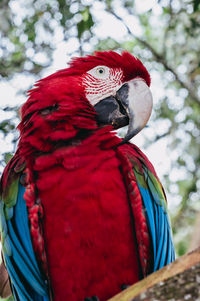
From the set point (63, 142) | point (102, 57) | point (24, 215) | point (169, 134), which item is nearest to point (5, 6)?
point (102, 57)

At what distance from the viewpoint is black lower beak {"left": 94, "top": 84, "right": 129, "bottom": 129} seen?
2.30 meters

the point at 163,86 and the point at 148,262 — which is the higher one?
the point at 163,86

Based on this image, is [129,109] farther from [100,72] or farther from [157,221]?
[157,221]

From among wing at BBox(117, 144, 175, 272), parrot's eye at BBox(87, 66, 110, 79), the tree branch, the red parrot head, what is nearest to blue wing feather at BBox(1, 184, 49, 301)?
the red parrot head

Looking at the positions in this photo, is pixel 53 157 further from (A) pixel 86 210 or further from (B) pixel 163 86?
(B) pixel 163 86

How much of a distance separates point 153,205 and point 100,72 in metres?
0.90

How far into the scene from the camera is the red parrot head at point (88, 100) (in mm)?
2172

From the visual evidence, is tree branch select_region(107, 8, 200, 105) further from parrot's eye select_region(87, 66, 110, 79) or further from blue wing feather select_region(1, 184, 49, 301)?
blue wing feather select_region(1, 184, 49, 301)

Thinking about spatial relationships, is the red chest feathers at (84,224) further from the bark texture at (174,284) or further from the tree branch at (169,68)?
the tree branch at (169,68)

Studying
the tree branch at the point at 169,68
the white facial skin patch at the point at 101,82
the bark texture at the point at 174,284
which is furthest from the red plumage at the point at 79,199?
the tree branch at the point at 169,68

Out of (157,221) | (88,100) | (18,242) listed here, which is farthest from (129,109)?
(18,242)

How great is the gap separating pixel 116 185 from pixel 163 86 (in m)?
3.74

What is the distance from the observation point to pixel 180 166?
5832 millimetres

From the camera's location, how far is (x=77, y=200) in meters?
2.08
